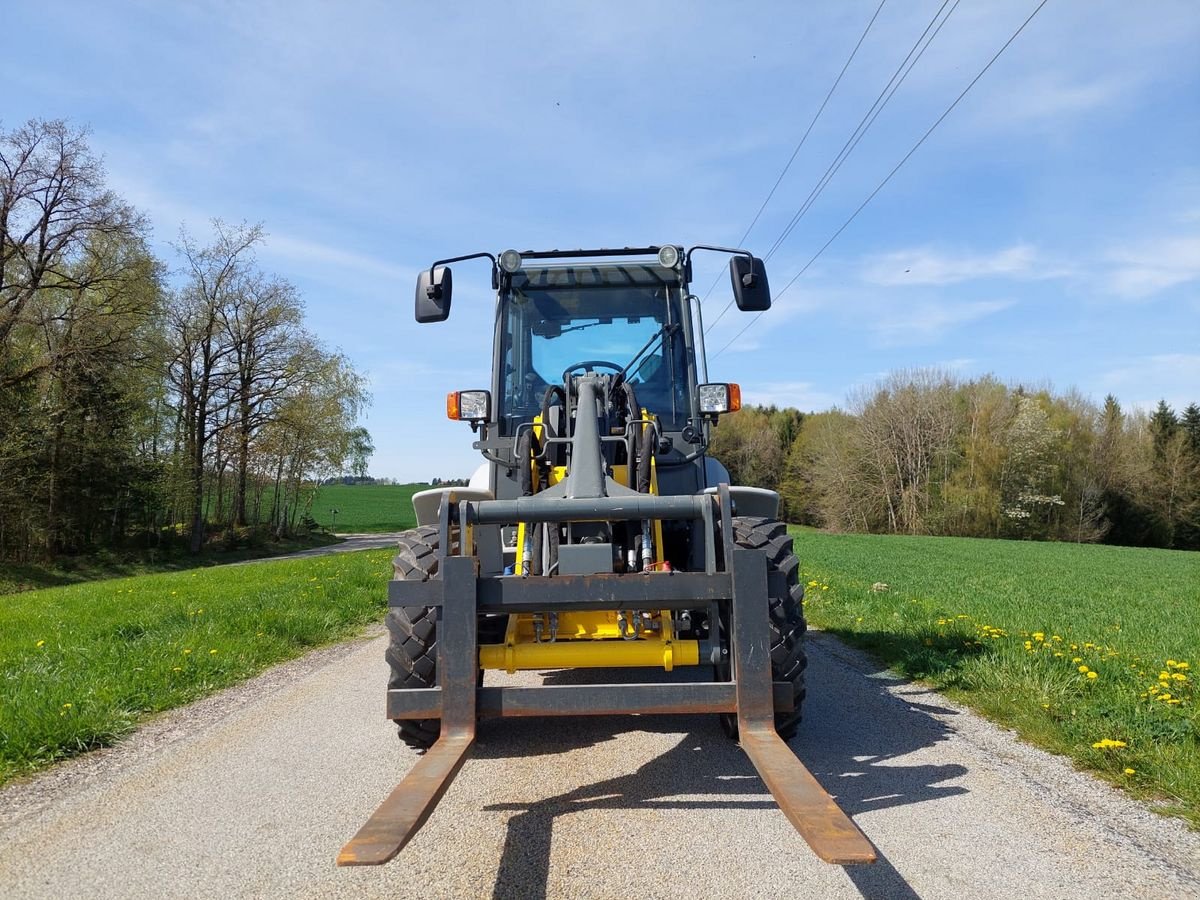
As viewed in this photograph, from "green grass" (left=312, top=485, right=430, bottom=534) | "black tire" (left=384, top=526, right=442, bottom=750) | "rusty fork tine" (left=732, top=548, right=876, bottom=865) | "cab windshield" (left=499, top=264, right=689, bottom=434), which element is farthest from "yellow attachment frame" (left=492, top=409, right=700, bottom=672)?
"green grass" (left=312, top=485, right=430, bottom=534)

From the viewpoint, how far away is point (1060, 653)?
6.37 meters

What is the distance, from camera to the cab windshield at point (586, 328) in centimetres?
593

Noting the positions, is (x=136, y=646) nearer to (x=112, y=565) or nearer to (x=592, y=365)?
(x=592, y=365)

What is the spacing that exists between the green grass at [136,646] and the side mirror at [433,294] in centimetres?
320

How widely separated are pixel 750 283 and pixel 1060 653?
387cm

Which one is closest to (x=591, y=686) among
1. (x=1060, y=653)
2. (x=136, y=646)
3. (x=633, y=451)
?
(x=633, y=451)

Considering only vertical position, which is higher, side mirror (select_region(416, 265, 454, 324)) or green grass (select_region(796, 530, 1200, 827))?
side mirror (select_region(416, 265, 454, 324))

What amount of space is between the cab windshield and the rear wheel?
168 cm

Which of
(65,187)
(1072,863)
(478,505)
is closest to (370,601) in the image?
(478,505)

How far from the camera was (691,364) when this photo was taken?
19.1ft

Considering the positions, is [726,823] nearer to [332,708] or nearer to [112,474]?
[332,708]

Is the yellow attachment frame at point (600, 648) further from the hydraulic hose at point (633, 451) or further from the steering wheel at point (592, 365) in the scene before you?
the steering wheel at point (592, 365)

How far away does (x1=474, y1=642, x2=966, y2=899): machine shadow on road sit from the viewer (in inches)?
127

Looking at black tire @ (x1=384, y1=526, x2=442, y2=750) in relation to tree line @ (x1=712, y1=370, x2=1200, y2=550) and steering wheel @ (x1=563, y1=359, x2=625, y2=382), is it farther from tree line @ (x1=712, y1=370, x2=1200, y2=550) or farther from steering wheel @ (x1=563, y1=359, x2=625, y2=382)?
tree line @ (x1=712, y1=370, x2=1200, y2=550)
